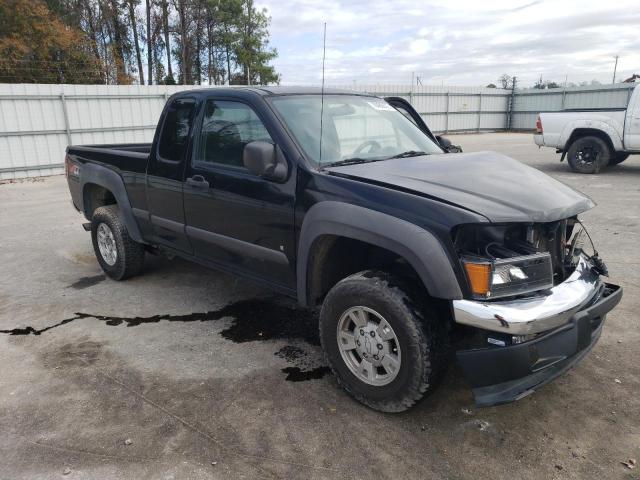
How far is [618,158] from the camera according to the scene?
12875 millimetres

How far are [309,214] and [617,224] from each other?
19.5 feet

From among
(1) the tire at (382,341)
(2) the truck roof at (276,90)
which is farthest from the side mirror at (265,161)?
(1) the tire at (382,341)

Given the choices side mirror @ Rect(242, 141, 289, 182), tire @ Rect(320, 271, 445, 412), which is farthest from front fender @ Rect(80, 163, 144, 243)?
tire @ Rect(320, 271, 445, 412)

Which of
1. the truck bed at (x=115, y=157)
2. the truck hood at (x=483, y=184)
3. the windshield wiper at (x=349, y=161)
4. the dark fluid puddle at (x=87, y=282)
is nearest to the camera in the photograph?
the truck hood at (x=483, y=184)

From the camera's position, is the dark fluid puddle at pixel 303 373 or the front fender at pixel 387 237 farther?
the dark fluid puddle at pixel 303 373

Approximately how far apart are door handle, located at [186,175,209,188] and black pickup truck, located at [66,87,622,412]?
0.02 m

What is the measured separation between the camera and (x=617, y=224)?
24.0 feet

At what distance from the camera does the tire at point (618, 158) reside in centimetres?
1234

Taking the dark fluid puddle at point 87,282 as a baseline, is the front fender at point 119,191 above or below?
above

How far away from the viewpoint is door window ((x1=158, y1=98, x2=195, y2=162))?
14.1 ft

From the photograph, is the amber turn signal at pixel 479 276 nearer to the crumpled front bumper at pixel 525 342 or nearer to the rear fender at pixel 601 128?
the crumpled front bumper at pixel 525 342

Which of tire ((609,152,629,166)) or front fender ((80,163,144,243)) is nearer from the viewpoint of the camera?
front fender ((80,163,144,243))

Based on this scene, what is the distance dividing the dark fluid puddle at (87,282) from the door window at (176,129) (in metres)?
1.82

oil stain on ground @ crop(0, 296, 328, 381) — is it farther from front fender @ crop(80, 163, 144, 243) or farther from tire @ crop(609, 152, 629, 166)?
tire @ crop(609, 152, 629, 166)
